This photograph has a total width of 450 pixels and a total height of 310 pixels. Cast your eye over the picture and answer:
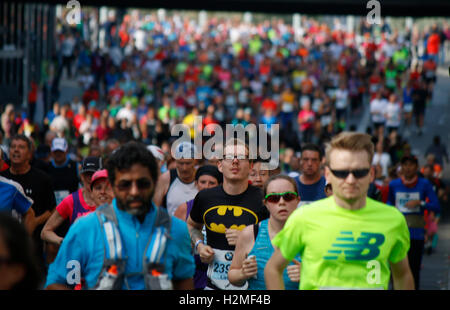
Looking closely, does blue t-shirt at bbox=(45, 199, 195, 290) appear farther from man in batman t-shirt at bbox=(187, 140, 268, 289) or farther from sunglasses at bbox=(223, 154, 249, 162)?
sunglasses at bbox=(223, 154, 249, 162)

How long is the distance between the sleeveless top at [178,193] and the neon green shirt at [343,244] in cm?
418

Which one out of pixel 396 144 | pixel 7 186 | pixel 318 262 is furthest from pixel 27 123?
pixel 318 262

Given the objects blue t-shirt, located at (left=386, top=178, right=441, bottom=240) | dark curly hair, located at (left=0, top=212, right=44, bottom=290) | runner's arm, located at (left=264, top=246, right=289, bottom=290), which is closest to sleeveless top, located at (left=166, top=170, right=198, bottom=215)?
blue t-shirt, located at (left=386, top=178, right=441, bottom=240)

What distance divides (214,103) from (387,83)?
5.84 metres

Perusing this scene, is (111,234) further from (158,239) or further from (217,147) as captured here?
(217,147)

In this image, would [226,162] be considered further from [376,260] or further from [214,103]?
[214,103]

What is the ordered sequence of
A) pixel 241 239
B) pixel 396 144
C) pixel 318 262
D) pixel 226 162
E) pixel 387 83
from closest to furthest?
pixel 318 262 → pixel 241 239 → pixel 226 162 → pixel 396 144 → pixel 387 83

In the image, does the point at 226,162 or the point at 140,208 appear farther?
the point at 226,162

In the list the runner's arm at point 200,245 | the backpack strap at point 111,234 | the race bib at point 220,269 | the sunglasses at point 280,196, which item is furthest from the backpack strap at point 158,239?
the race bib at point 220,269

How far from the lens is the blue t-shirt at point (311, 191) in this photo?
8.62 metres

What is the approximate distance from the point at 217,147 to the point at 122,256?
582 cm

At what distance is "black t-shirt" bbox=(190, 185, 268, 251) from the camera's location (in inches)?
277

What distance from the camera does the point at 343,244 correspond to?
4746 millimetres

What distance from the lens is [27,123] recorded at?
20.6 metres
